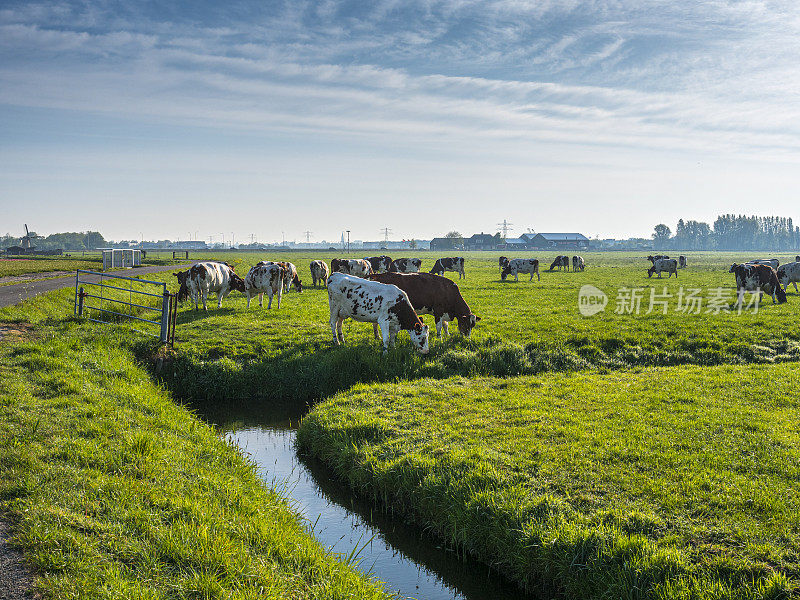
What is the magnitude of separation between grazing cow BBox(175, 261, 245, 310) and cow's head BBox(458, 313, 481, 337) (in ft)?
36.6

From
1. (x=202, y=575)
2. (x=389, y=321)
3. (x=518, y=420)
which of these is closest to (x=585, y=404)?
(x=518, y=420)

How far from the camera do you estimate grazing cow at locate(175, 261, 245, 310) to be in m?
21.7

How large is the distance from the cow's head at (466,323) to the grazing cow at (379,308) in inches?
88.0

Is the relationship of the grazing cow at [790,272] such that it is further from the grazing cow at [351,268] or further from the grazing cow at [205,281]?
the grazing cow at [205,281]

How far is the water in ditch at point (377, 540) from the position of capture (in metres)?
6.56

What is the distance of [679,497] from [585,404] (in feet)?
13.7

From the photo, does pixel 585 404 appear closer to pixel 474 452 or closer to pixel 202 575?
pixel 474 452

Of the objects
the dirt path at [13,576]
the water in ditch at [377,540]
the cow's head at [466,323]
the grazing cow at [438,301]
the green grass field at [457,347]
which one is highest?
the grazing cow at [438,301]

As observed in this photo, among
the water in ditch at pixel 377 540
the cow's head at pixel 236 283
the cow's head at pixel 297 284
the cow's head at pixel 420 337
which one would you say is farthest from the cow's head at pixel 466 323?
the cow's head at pixel 297 284

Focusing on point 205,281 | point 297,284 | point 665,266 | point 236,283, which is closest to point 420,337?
point 205,281

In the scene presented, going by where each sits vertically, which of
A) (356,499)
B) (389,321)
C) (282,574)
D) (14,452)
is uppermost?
(389,321)

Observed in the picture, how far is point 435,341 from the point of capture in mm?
16125

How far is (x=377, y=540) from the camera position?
7.57 metres

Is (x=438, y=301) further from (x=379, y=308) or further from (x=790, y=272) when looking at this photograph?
(x=790, y=272)
